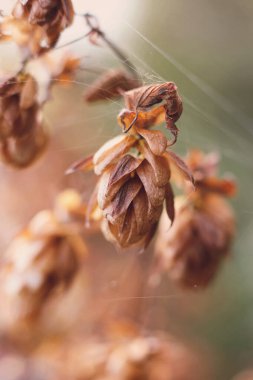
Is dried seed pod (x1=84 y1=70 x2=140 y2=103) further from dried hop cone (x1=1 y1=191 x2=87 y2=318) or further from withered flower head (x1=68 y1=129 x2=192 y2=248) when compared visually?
dried hop cone (x1=1 y1=191 x2=87 y2=318)

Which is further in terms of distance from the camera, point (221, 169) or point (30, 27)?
point (221, 169)

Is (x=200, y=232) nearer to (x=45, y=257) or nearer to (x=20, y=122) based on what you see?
(x=45, y=257)

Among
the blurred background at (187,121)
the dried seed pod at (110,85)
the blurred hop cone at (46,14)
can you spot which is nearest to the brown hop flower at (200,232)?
the blurred background at (187,121)

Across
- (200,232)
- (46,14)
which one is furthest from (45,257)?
(46,14)

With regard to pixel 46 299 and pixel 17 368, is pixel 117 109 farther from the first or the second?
pixel 17 368

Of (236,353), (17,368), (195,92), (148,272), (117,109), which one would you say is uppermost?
(117,109)

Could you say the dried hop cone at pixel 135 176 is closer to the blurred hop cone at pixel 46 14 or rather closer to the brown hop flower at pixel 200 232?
the blurred hop cone at pixel 46 14

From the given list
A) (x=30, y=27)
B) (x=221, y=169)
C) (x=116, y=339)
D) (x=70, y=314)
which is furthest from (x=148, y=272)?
(x=30, y=27)
